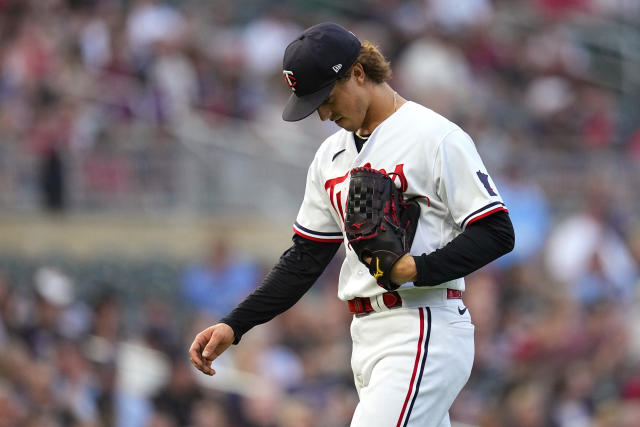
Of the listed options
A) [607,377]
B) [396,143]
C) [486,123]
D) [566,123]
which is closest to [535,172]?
[486,123]

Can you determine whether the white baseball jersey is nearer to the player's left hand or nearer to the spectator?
the player's left hand

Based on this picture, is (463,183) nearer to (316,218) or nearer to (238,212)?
(316,218)

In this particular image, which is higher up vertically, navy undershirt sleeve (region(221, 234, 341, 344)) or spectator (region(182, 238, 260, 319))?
navy undershirt sleeve (region(221, 234, 341, 344))

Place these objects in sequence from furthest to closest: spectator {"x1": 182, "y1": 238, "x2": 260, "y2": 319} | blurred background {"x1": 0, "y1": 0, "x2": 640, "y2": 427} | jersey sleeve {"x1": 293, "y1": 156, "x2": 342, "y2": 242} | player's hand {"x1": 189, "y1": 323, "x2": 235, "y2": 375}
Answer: spectator {"x1": 182, "y1": 238, "x2": 260, "y2": 319}, blurred background {"x1": 0, "y1": 0, "x2": 640, "y2": 427}, jersey sleeve {"x1": 293, "y1": 156, "x2": 342, "y2": 242}, player's hand {"x1": 189, "y1": 323, "x2": 235, "y2": 375}

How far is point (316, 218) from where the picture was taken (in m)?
4.39

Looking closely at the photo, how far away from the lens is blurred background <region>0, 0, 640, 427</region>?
8.41 meters

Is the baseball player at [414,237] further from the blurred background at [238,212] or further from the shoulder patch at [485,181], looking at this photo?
the blurred background at [238,212]

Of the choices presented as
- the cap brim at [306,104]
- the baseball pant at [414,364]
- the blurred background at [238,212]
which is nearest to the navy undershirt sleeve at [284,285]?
the baseball pant at [414,364]

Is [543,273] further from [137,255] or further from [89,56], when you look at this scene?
[89,56]

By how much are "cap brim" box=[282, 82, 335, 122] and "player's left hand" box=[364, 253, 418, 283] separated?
2.03 ft

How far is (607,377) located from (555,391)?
587mm

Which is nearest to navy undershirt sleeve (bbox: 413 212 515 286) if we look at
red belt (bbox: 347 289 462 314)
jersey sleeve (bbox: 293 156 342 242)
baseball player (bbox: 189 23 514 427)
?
baseball player (bbox: 189 23 514 427)

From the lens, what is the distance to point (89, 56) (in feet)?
38.7

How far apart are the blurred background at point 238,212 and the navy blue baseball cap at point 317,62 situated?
14.3 feet
